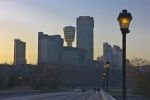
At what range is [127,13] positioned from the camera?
70.5ft

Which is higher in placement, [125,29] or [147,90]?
[125,29]

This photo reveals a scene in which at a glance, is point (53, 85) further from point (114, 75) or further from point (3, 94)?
point (3, 94)

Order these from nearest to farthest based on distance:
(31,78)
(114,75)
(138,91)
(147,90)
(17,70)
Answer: (147,90) → (138,91) → (31,78) → (17,70) → (114,75)

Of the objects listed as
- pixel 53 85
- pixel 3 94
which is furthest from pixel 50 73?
pixel 3 94

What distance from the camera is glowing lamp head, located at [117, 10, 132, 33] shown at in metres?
21.4

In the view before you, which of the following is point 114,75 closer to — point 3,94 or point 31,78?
point 31,78

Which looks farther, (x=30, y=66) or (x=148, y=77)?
(x=30, y=66)

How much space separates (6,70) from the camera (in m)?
164

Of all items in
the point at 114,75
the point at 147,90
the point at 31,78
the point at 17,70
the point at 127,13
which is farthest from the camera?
the point at 114,75

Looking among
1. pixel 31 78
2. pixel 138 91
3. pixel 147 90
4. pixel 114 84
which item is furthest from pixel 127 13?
pixel 114 84

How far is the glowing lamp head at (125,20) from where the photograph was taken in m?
21.4

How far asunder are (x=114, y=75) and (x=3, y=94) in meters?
112

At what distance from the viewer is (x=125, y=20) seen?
70.6 ft

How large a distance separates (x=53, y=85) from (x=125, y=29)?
14118cm
